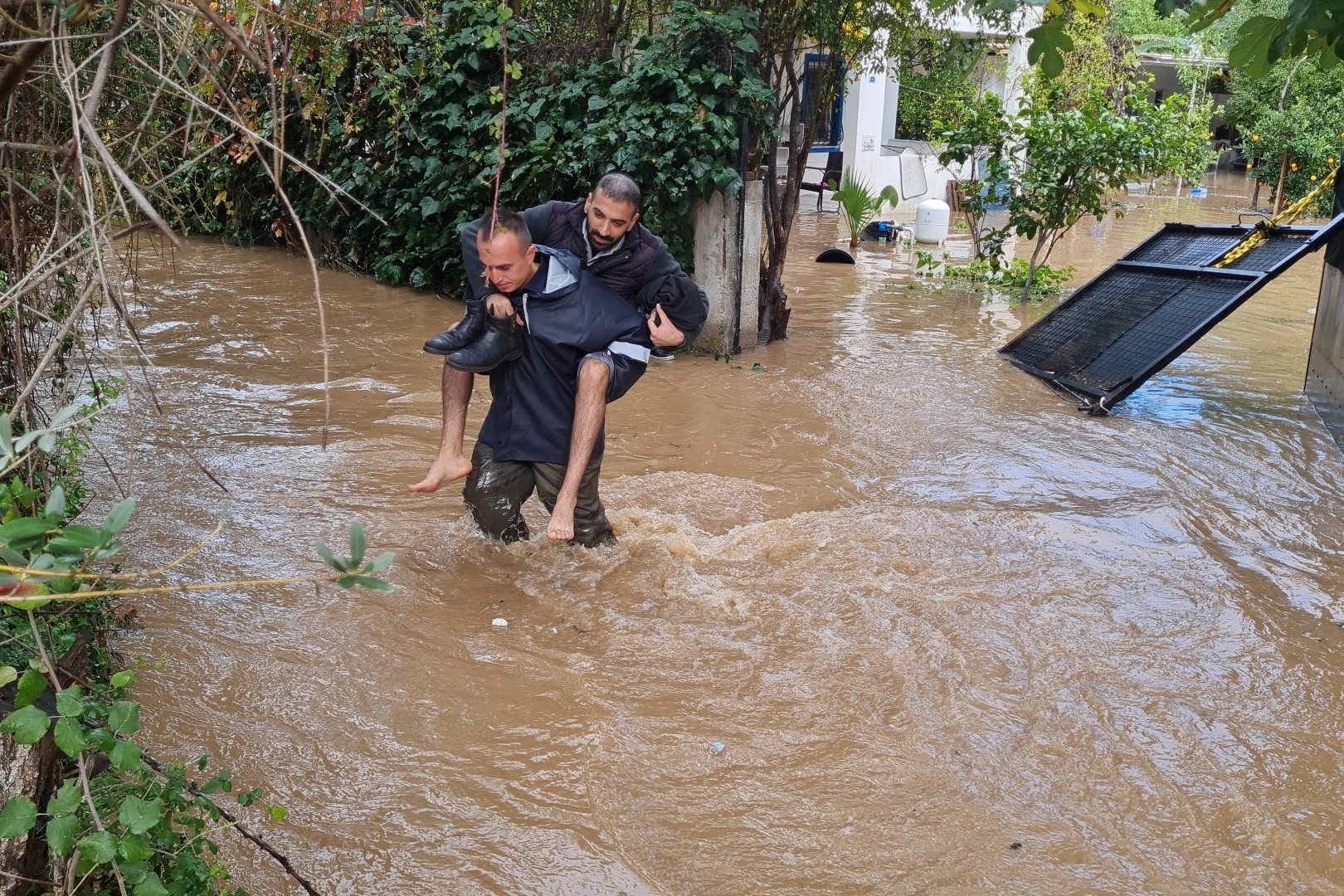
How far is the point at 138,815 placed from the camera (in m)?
1.92

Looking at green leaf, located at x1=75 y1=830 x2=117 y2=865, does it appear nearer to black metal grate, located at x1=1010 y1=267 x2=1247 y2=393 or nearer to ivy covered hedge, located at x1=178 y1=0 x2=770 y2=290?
ivy covered hedge, located at x1=178 y1=0 x2=770 y2=290

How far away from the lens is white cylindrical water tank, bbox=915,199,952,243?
15648mm

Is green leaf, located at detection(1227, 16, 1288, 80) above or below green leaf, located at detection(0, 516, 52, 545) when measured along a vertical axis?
above

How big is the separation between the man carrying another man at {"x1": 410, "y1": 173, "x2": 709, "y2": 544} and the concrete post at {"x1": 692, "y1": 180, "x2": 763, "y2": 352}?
3707 millimetres

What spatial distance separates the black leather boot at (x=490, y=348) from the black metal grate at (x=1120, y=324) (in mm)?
4727

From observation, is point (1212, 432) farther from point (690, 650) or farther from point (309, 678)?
point (309, 678)

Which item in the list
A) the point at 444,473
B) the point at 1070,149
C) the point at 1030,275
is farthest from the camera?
the point at 1030,275

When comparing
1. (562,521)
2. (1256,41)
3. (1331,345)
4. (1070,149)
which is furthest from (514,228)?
(1070,149)

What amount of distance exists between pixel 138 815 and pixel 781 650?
8.40 feet

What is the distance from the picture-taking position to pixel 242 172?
477 inches

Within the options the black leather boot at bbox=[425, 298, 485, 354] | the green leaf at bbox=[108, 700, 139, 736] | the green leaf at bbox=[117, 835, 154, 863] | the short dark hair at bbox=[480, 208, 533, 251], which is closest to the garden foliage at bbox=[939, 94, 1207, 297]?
the short dark hair at bbox=[480, 208, 533, 251]

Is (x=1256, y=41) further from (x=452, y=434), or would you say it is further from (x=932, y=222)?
(x=932, y=222)

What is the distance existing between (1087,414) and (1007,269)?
514cm

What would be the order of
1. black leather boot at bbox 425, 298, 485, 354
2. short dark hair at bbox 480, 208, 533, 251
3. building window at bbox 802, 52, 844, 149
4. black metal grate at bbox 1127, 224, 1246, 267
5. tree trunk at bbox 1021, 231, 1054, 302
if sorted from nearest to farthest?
short dark hair at bbox 480, 208, 533, 251 → black leather boot at bbox 425, 298, 485, 354 → black metal grate at bbox 1127, 224, 1246, 267 → building window at bbox 802, 52, 844, 149 → tree trunk at bbox 1021, 231, 1054, 302
